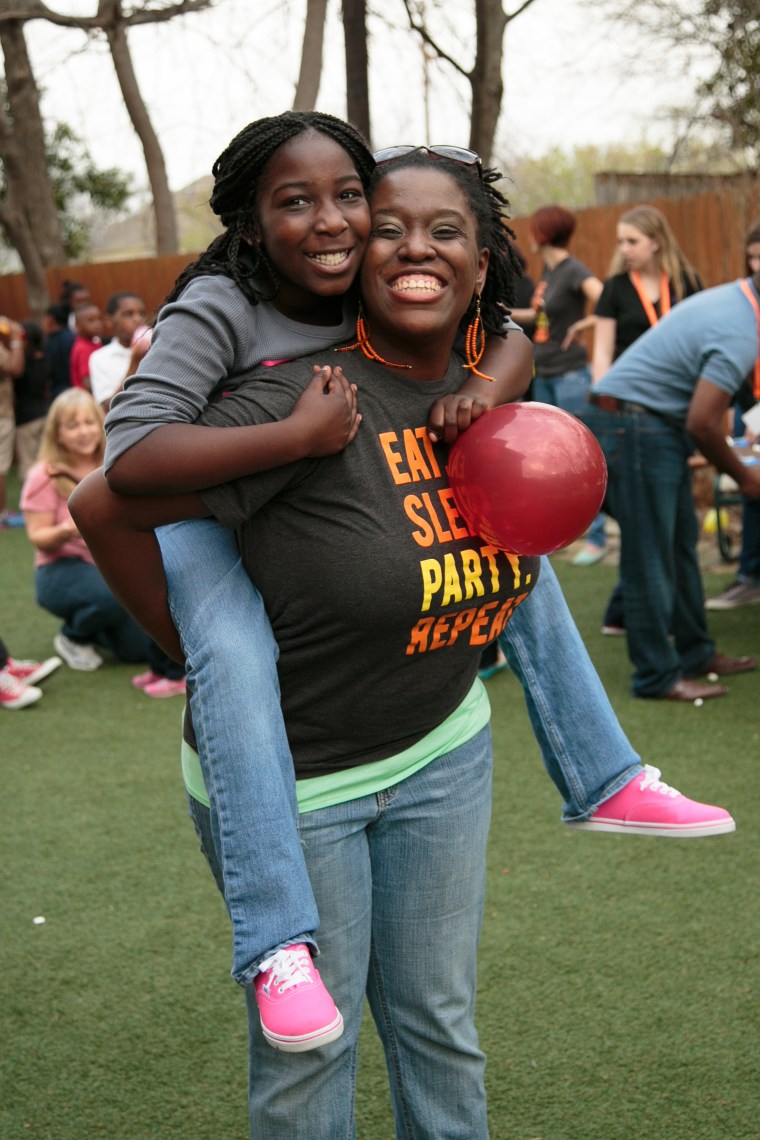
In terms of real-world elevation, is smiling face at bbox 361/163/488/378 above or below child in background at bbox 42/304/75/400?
above

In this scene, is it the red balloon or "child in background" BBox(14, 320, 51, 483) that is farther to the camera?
"child in background" BBox(14, 320, 51, 483)

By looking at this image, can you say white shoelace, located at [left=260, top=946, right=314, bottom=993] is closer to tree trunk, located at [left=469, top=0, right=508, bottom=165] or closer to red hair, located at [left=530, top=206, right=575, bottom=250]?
tree trunk, located at [left=469, top=0, right=508, bottom=165]

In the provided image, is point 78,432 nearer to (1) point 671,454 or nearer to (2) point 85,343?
(1) point 671,454

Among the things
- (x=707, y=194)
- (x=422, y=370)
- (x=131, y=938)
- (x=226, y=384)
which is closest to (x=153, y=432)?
(x=226, y=384)

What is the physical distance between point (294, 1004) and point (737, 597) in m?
6.18

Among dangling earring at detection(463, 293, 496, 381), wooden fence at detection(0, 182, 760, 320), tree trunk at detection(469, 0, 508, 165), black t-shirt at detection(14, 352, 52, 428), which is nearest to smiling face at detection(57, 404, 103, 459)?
tree trunk at detection(469, 0, 508, 165)

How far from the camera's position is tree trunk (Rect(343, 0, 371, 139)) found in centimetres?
384

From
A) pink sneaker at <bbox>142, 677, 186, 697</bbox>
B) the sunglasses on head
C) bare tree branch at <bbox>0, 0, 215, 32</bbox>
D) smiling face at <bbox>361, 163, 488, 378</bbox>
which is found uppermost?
bare tree branch at <bbox>0, 0, 215, 32</bbox>

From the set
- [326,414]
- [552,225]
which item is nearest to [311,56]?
[552,225]

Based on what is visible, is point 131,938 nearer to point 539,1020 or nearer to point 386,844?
point 539,1020

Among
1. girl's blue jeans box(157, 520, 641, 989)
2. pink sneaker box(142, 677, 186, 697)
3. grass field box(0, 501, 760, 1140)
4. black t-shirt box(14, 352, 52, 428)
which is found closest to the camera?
girl's blue jeans box(157, 520, 641, 989)

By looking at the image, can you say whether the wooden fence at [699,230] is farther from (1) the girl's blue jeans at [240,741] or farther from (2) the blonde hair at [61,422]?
(1) the girl's blue jeans at [240,741]

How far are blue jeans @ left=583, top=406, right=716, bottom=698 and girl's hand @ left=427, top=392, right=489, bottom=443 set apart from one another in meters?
3.66

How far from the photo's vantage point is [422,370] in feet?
6.85
